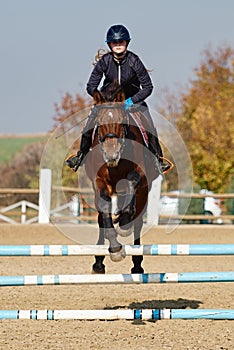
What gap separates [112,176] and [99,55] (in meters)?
1.33

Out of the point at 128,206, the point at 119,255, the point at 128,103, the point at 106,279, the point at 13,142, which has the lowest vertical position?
the point at 106,279

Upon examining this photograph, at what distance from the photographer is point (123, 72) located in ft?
21.1

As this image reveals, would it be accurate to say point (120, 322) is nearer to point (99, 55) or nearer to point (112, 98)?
point (112, 98)

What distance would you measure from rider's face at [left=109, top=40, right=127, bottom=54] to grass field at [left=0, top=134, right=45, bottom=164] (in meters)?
38.7

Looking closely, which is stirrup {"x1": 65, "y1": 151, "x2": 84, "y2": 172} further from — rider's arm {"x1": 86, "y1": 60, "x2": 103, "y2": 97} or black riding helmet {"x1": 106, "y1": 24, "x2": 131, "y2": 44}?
black riding helmet {"x1": 106, "y1": 24, "x2": 131, "y2": 44}

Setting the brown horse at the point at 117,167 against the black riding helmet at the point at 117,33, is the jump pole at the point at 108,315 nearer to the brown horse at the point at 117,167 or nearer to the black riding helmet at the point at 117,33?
the brown horse at the point at 117,167

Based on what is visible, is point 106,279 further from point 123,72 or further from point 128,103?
point 123,72

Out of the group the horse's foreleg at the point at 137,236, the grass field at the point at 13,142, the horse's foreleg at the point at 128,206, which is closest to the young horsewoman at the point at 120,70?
the horse's foreleg at the point at 128,206

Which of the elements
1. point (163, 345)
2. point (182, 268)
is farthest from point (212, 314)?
point (182, 268)

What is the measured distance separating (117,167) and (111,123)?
1.43 feet

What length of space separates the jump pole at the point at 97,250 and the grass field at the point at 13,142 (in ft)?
129

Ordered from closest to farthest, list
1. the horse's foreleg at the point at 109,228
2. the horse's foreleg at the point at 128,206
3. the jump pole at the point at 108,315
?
1. the jump pole at the point at 108,315
2. the horse's foreleg at the point at 109,228
3. the horse's foreleg at the point at 128,206

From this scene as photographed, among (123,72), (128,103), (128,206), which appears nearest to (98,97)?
(128,103)

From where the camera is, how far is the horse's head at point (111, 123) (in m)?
5.91
